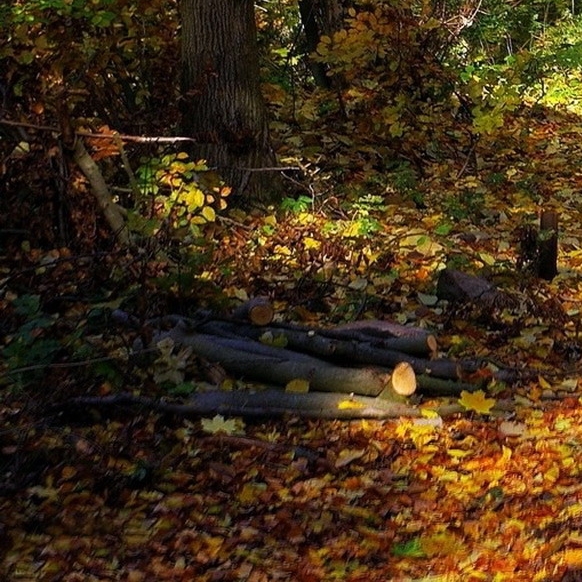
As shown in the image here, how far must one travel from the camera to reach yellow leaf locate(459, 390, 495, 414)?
429cm

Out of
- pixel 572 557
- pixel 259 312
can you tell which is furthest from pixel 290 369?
pixel 572 557

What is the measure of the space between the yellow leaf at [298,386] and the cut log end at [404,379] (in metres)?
0.45

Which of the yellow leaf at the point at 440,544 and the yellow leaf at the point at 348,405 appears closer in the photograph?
the yellow leaf at the point at 440,544

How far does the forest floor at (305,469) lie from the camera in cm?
316

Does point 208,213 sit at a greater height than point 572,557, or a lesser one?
greater

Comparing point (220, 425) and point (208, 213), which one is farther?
point (208, 213)

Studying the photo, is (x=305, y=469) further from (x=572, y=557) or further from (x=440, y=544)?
(x=572, y=557)

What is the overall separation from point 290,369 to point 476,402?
992 millimetres

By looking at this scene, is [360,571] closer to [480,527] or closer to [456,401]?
[480,527]

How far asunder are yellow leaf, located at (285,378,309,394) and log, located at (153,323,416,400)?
2 cm

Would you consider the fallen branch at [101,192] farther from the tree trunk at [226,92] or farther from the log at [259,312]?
the log at [259,312]

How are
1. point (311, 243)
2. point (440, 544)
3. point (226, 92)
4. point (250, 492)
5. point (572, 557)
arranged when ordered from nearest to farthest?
point (572, 557) < point (440, 544) < point (250, 492) < point (311, 243) < point (226, 92)

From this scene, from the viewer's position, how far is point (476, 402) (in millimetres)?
4328

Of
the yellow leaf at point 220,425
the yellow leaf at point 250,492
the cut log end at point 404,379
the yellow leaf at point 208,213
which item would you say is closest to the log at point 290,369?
the cut log end at point 404,379
